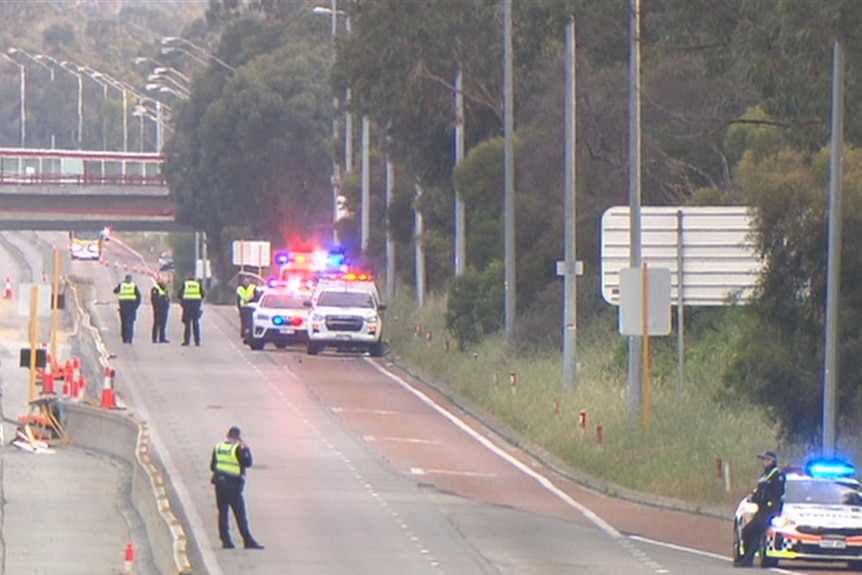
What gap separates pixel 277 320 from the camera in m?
52.2

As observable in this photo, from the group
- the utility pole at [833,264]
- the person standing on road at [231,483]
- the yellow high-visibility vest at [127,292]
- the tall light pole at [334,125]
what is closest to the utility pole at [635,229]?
the utility pole at [833,264]

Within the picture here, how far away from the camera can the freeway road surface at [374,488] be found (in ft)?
79.6

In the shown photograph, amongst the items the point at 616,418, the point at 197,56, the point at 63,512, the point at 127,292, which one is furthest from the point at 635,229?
the point at 197,56

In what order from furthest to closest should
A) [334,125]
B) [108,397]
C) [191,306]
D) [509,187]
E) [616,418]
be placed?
[334,125] < [191,306] < [509,187] < [108,397] < [616,418]

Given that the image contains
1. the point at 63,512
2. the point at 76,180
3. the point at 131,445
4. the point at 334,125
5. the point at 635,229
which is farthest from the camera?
the point at 76,180

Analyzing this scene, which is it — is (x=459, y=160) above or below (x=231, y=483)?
above

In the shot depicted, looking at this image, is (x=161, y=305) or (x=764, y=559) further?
(x=161, y=305)

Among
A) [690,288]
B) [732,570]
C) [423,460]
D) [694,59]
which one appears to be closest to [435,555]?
[732,570]

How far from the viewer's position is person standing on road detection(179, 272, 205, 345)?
51.2 metres

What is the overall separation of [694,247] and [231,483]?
13742 mm

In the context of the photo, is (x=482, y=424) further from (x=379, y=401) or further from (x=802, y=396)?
(x=802, y=396)

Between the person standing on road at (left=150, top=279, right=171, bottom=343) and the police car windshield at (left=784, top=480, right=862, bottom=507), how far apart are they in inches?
1156

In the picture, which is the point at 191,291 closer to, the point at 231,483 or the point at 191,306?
the point at 191,306

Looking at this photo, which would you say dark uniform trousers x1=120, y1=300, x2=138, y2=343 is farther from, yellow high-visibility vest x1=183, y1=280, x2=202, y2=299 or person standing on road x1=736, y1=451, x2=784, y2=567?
person standing on road x1=736, y1=451, x2=784, y2=567
